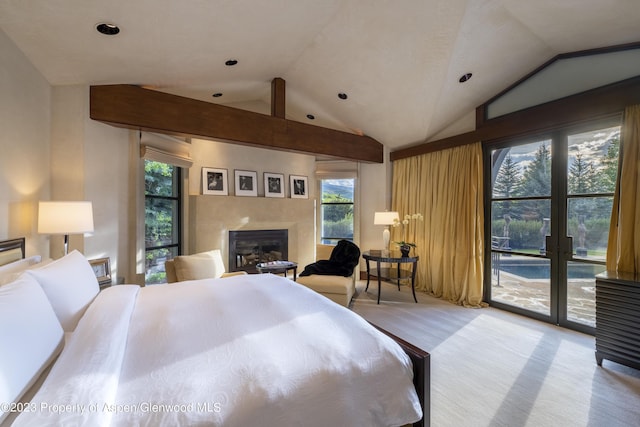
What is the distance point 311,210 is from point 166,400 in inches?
180

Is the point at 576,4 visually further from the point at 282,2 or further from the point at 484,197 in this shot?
the point at 282,2

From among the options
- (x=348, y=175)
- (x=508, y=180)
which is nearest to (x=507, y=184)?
(x=508, y=180)

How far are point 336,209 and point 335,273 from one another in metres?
1.90

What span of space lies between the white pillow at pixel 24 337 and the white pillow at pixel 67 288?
187 millimetres

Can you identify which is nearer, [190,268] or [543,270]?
[190,268]

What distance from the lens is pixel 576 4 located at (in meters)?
2.36

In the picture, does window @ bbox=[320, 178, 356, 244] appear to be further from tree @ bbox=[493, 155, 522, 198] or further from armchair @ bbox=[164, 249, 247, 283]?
armchair @ bbox=[164, 249, 247, 283]

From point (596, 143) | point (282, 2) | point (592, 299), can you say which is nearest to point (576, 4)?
point (596, 143)

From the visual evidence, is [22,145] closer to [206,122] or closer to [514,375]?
[206,122]

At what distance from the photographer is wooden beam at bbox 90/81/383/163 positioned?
2.94 metres

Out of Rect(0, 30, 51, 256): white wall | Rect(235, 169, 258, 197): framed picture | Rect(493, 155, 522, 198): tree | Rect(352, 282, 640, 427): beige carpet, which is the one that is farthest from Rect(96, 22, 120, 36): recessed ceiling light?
Rect(493, 155, 522, 198): tree

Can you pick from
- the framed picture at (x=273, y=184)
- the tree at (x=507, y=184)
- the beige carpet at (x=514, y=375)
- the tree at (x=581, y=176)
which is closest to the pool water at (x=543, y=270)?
the beige carpet at (x=514, y=375)

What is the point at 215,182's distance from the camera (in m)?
4.58

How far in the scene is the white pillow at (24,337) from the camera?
3.01 ft
